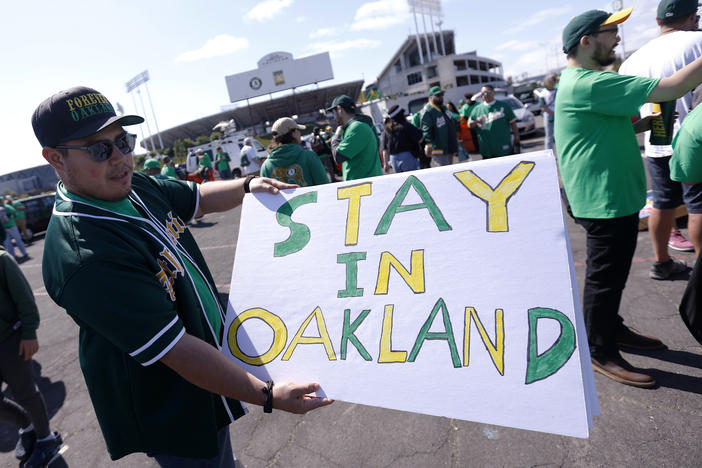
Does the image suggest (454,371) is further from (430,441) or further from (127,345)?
(430,441)

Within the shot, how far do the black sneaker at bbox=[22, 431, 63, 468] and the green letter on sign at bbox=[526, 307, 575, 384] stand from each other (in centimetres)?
337

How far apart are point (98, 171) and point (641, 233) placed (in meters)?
5.28

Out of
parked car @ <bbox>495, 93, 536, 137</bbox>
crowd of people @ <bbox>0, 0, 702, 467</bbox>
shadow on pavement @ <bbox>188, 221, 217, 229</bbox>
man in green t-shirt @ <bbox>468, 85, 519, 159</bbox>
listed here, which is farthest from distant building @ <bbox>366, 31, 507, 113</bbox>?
crowd of people @ <bbox>0, 0, 702, 467</bbox>

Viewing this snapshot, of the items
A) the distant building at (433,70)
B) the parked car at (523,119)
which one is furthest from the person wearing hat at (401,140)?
the distant building at (433,70)

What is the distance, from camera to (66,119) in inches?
49.4

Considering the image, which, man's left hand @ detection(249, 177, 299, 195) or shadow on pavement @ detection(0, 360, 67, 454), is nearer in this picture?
man's left hand @ detection(249, 177, 299, 195)

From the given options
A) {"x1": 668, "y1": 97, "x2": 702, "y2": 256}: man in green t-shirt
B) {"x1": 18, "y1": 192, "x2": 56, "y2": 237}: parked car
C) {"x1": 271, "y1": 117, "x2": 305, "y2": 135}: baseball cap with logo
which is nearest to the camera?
{"x1": 668, "y1": 97, "x2": 702, "y2": 256}: man in green t-shirt

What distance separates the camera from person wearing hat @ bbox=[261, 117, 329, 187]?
159 inches

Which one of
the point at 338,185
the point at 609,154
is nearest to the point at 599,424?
the point at 609,154

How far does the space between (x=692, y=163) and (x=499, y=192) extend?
6.89 ft

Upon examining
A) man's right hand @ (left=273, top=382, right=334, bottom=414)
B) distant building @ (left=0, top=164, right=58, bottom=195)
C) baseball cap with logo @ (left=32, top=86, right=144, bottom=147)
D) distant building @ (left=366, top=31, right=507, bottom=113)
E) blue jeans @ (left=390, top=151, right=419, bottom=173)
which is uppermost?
distant building @ (left=366, top=31, right=507, bottom=113)

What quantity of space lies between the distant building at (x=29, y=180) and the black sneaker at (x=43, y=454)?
58.7 metres

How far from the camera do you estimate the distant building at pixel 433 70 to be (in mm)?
61969

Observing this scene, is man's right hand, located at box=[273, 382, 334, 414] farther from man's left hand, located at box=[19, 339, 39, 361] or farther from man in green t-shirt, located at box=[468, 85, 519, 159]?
man in green t-shirt, located at box=[468, 85, 519, 159]
